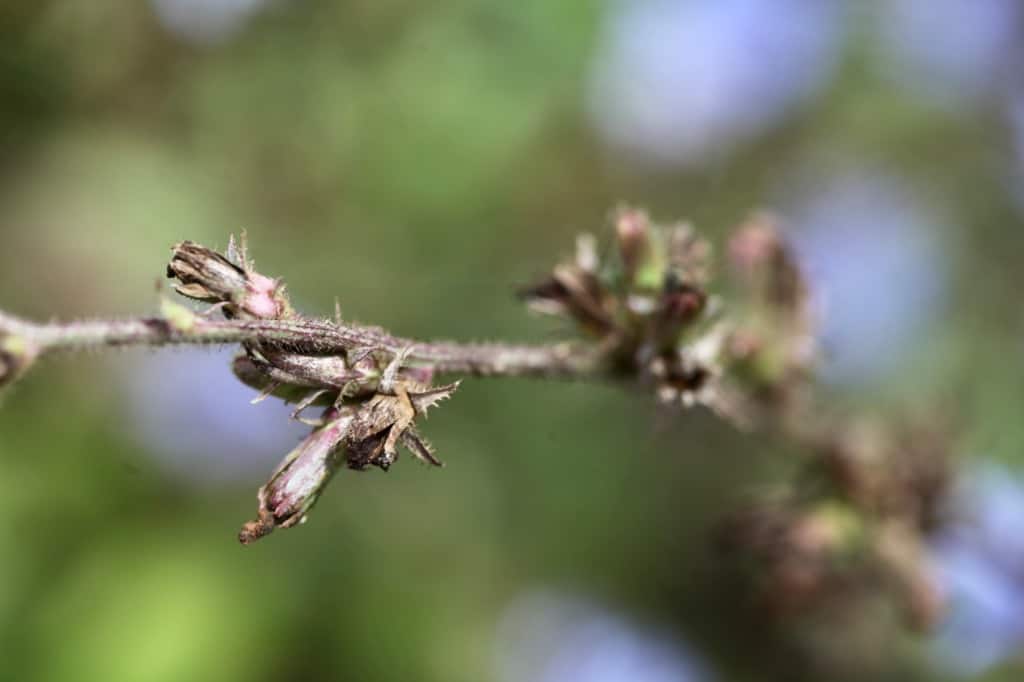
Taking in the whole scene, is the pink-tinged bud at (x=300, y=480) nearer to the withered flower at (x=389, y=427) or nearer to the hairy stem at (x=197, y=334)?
the withered flower at (x=389, y=427)

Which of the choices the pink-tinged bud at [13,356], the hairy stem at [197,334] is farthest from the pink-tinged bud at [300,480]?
the pink-tinged bud at [13,356]

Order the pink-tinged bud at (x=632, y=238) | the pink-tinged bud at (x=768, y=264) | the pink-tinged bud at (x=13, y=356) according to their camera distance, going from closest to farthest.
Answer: the pink-tinged bud at (x=13, y=356) → the pink-tinged bud at (x=632, y=238) → the pink-tinged bud at (x=768, y=264)

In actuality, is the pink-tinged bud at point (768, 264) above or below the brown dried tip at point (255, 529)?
above

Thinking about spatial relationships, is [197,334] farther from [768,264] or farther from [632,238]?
[768,264]

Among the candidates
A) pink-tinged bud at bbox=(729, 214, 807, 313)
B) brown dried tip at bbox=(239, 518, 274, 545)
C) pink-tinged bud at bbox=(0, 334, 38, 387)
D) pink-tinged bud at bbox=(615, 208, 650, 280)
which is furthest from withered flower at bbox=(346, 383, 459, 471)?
pink-tinged bud at bbox=(729, 214, 807, 313)

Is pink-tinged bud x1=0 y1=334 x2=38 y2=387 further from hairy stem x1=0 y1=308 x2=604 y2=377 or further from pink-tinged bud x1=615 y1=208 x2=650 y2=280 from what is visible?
pink-tinged bud x1=615 y1=208 x2=650 y2=280

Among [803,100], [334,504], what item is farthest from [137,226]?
[803,100]

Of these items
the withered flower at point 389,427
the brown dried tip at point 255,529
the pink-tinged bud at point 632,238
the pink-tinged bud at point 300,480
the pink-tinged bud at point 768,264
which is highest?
the pink-tinged bud at point 768,264

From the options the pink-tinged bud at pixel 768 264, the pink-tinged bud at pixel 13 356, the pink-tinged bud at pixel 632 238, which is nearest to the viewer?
the pink-tinged bud at pixel 13 356
